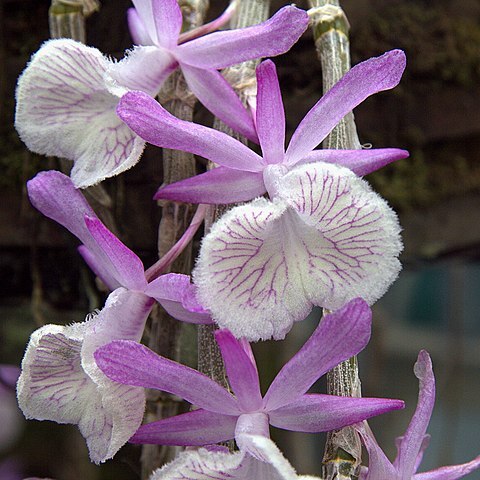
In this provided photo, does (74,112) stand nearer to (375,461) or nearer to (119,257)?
(119,257)

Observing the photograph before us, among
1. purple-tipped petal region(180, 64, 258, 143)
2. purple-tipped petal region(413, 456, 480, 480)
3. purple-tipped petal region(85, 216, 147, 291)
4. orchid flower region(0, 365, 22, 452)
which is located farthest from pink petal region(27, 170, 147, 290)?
orchid flower region(0, 365, 22, 452)

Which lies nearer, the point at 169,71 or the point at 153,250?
the point at 169,71

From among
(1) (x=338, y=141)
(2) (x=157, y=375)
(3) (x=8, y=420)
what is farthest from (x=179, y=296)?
(3) (x=8, y=420)

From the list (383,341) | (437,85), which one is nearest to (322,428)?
(437,85)

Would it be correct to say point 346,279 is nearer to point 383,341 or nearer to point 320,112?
point 320,112

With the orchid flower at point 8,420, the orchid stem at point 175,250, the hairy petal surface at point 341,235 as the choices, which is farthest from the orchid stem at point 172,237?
the orchid flower at point 8,420

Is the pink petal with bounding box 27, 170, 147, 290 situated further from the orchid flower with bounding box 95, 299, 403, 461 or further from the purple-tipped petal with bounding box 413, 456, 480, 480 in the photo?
the purple-tipped petal with bounding box 413, 456, 480, 480
